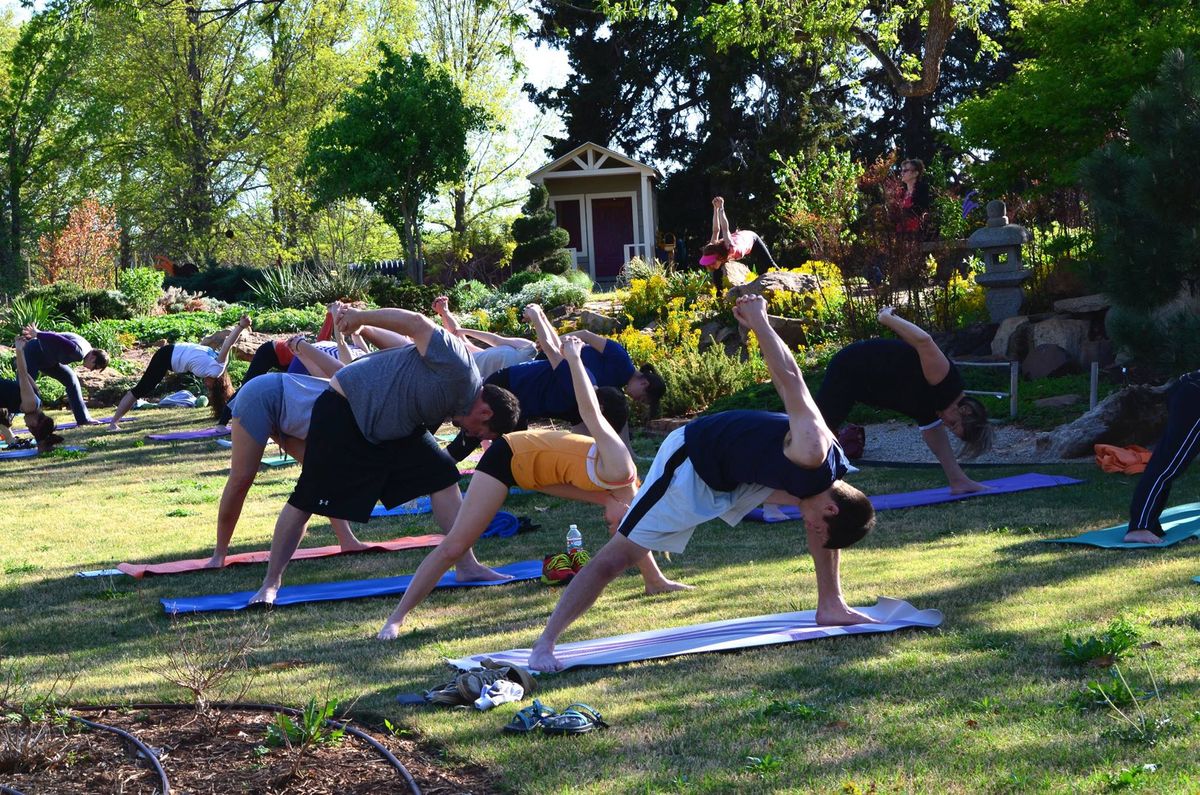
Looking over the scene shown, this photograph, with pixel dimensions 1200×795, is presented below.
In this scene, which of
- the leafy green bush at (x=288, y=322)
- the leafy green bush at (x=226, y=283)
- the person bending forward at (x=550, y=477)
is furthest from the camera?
the leafy green bush at (x=226, y=283)

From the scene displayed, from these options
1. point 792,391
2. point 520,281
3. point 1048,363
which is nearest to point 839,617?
point 792,391

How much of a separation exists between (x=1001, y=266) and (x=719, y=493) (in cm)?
1070

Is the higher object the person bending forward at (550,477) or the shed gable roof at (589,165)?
the shed gable roof at (589,165)

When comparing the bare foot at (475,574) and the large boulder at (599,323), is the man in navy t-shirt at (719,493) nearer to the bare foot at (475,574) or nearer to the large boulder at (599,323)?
the bare foot at (475,574)

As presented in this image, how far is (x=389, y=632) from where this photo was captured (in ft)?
18.9

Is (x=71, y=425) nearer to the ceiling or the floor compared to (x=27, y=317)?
nearer to the floor

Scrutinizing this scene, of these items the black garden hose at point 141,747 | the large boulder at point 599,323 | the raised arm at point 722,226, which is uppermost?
the raised arm at point 722,226

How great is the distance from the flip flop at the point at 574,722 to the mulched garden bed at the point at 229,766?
33cm

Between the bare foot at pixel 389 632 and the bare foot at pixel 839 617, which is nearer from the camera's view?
the bare foot at pixel 839 617

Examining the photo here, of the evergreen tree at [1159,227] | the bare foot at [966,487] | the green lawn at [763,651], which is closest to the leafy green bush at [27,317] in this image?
the green lawn at [763,651]

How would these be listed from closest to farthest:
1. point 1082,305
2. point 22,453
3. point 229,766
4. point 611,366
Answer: point 229,766 → point 611,366 → point 1082,305 → point 22,453

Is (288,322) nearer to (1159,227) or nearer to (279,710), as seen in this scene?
(1159,227)

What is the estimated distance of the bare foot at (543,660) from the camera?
490 centimetres

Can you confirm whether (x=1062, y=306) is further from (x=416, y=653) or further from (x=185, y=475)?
(x=416, y=653)
